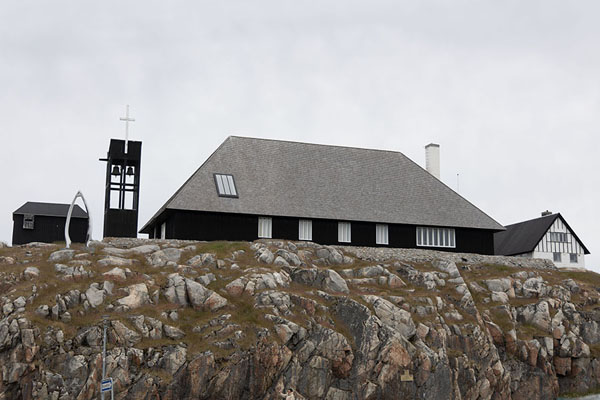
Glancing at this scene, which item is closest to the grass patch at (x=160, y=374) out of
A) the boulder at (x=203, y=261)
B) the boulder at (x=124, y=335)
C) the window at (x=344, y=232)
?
the boulder at (x=124, y=335)

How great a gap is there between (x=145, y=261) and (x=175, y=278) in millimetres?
3910

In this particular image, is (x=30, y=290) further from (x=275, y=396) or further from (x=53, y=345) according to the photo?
(x=275, y=396)

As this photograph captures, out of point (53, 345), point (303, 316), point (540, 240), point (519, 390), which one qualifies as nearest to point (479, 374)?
point (519, 390)

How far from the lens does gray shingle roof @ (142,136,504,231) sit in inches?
2296

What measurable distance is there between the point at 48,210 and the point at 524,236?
5393 centimetres

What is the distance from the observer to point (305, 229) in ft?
194

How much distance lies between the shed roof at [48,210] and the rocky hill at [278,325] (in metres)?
18.3

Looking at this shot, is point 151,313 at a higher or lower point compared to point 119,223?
lower

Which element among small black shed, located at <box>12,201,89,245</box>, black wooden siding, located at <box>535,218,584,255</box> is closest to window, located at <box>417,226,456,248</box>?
black wooden siding, located at <box>535,218,584,255</box>

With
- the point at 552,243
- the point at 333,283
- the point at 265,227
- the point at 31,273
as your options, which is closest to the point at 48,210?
the point at 265,227

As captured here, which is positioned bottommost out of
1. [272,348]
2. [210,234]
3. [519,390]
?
[519,390]

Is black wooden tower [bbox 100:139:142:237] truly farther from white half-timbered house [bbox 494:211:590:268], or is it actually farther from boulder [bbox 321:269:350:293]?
white half-timbered house [bbox 494:211:590:268]

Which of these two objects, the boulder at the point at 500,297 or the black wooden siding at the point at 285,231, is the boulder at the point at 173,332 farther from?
the boulder at the point at 500,297

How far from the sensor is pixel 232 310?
1746 inches
